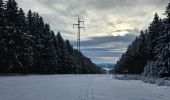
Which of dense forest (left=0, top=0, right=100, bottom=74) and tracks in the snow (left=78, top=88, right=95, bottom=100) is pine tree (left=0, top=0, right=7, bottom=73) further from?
tracks in the snow (left=78, top=88, right=95, bottom=100)

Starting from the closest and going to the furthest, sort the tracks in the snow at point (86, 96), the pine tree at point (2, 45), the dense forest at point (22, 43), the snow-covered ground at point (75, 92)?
the tracks in the snow at point (86, 96) → the snow-covered ground at point (75, 92) → the pine tree at point (2, 45) → the dense forest at point (22, 43)

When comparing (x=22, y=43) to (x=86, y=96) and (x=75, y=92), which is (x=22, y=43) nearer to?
(x=75, y=92)

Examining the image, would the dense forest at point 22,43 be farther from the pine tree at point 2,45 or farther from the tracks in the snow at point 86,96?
the tracks in the snow at point 86,96

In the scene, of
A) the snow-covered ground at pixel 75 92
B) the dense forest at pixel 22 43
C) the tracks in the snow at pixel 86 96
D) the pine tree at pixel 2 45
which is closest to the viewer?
the tracks in the snow at pixel 86 96

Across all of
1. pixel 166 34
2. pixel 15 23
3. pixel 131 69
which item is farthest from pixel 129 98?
pixel 131 69

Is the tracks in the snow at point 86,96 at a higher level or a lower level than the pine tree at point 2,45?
lower

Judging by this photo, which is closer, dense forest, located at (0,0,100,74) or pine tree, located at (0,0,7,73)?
pine tree, located at (0,0,7,73)

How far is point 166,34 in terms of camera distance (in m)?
43.4

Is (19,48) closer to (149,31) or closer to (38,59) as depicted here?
(38,59)

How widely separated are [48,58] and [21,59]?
19531mm

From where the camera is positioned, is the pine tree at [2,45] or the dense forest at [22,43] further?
the dense forest at [22,43]

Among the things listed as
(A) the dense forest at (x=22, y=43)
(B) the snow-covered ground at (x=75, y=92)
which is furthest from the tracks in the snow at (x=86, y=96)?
(A) the dense forest at (x=22, y=43)

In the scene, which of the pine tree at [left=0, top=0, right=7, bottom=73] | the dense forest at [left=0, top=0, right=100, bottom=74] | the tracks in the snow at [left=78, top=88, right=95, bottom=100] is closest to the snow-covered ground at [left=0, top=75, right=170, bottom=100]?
the tracks in the snow at [left=78, top=88, right=95, bottom=100]

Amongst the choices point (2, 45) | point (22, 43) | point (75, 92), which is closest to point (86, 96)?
point (75, 92)
